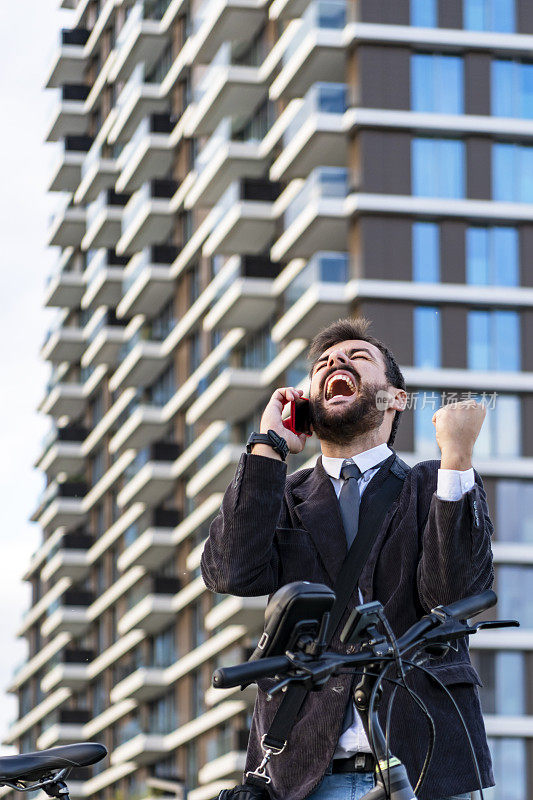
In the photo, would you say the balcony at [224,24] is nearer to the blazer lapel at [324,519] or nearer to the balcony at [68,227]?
the balcony at [68,227]

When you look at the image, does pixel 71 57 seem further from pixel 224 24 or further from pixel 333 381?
pixel 333 381

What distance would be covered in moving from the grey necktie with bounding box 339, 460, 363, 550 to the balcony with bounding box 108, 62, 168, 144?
6327 centimetres

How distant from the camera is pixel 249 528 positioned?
5066 millimetres

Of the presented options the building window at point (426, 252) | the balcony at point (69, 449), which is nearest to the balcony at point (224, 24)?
the building window at point (426, 252)

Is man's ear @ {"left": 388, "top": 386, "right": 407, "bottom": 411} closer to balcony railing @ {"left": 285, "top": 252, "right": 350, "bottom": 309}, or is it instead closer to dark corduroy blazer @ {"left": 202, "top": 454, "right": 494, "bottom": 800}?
dark corduroy blazer @ {"left": 202, "top": 454, "right": 494, "bottom": 800}

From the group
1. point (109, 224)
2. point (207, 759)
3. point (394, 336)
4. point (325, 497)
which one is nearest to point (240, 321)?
point (394, 336)

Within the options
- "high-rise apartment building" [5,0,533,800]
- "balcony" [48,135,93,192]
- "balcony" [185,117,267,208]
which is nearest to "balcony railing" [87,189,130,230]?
"high-rise apartment building" [5,0,533,800]

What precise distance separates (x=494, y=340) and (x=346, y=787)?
43.0 metres

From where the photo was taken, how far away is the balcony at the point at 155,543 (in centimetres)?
6247

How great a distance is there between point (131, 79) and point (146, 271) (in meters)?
9.35

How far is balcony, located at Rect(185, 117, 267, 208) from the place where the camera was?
5491 cm

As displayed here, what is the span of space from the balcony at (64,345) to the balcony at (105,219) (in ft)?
20.7

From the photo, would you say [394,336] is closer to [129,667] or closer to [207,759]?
[207,759]

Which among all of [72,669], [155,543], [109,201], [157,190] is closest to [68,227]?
[109,201]
